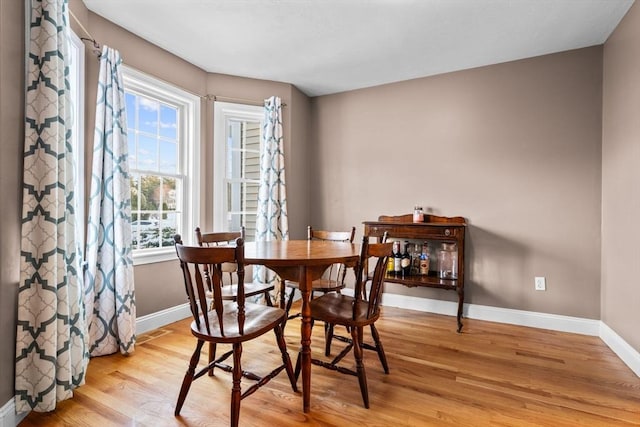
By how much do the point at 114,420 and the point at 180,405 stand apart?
33 cm

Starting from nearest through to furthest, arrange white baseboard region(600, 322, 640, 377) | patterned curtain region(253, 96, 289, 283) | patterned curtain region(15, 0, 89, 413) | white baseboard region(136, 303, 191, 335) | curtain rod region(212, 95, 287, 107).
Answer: patterned curtain region(15, 0, 89, 413)
white baseboard region(600, 322, 640, 377)
white baseboard region(136, 303, 191, 335)
curtain rod region(212, 95, 287, 107)
patterned curtain region(253, 96, 289, 283)

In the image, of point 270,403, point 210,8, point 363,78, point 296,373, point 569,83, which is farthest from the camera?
point 363,78

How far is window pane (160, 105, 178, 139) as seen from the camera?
313 cm

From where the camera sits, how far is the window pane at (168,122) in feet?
10.3

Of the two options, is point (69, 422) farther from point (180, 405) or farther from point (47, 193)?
point (47, 193)

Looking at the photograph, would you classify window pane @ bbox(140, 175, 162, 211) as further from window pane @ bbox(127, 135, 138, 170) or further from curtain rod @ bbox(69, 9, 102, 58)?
curtain rod @ bbox(69, 9, 102, 58)

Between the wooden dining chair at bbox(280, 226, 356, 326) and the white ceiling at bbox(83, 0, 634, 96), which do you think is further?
the wooden dining chair at bbox(280, 226, 356, 326)

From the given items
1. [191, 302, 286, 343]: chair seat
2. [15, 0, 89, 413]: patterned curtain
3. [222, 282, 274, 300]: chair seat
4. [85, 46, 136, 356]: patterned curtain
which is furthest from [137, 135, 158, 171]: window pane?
[191, 302, 286, 343]: chair seat

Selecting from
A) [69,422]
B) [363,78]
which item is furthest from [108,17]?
[69,422]

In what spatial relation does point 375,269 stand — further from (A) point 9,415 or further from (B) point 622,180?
(B) point 622,180

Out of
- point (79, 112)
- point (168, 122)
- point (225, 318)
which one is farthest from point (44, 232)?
point (168, 122)

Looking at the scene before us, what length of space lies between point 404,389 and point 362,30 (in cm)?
264

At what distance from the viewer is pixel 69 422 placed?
1.65m

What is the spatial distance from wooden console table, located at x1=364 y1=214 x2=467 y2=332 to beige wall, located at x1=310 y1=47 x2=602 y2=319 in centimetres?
22
